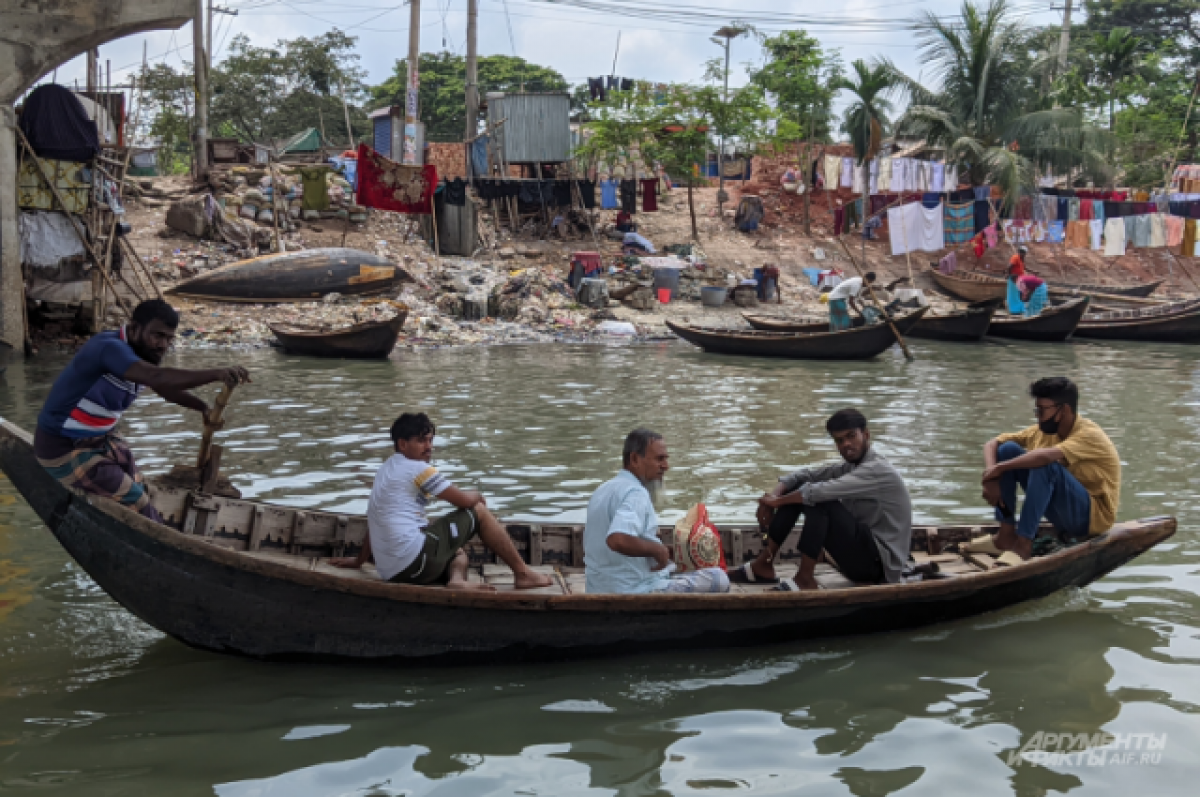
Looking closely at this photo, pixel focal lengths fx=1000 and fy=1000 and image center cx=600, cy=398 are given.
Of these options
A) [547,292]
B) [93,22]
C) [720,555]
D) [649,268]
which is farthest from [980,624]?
[649,268]

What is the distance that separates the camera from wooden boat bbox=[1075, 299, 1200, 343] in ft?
64.1

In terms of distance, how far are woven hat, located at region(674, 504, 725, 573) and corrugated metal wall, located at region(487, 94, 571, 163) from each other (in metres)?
20.9

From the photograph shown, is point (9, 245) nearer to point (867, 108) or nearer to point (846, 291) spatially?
point (846, 291)

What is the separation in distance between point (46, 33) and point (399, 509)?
11381mm

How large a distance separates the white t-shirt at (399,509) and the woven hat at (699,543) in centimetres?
129

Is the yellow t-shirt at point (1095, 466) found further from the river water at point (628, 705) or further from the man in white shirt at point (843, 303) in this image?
the man in white shirt at point (843, 303)

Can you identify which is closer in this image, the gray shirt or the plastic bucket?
the gray shirt

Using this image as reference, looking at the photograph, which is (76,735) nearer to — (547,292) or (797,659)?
(797,659)

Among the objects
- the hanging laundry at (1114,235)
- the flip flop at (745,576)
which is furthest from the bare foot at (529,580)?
the hanging laundry at (1114,235)

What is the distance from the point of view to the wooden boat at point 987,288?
24.9 meters

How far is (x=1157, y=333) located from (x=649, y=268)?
10.8 m

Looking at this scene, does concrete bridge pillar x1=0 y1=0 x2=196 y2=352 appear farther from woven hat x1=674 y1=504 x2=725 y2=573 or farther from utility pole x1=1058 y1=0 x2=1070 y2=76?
utility pole x1=1058 y1=0 x2=1070 y2=76

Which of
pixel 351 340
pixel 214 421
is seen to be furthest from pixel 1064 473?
pixel 351 340

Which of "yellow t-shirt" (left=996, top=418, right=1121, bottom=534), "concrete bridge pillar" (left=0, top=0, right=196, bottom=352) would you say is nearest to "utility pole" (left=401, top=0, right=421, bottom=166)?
"concrete bridge pillar" (left=0, top=0, right=196, bottom=352)
